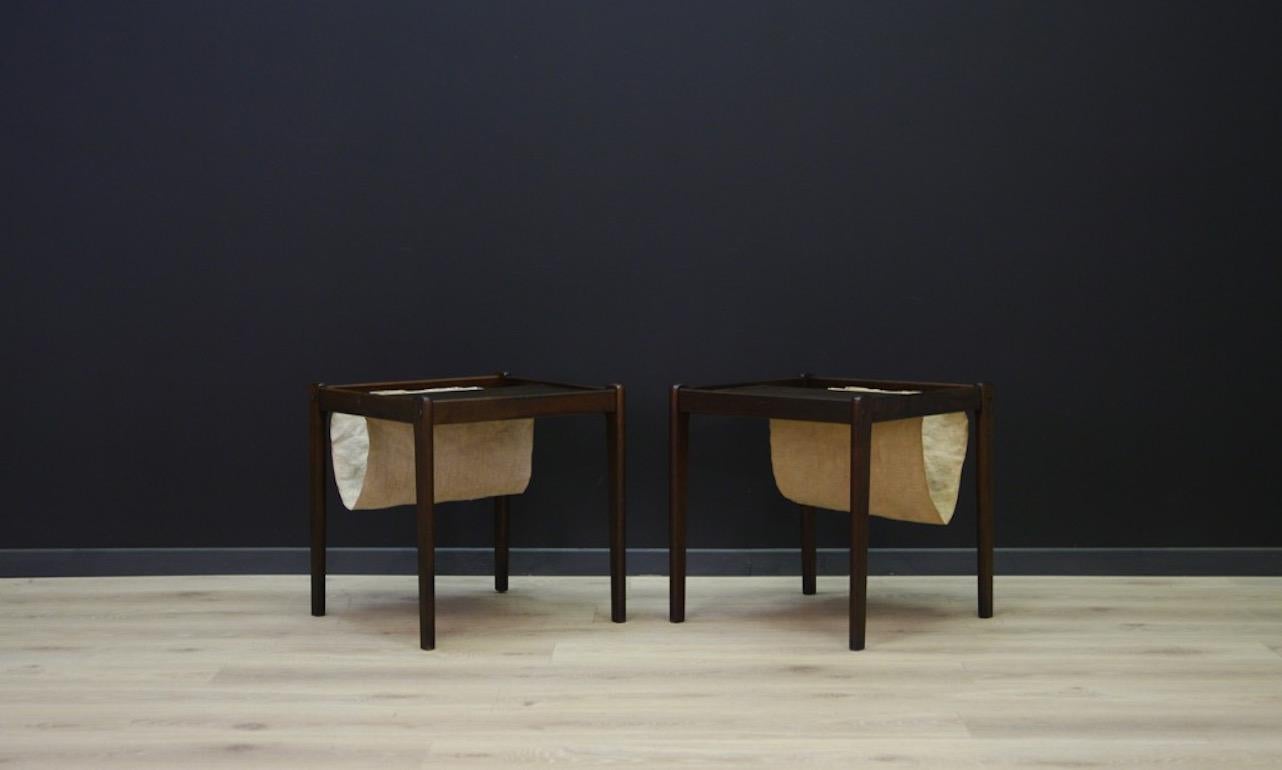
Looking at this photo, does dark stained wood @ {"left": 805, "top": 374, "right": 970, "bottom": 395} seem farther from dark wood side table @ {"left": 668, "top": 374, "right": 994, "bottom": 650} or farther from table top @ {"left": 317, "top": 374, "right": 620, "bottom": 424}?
table top @ {"left": 317, "top": 374, "right": 620, "bottom": 424}

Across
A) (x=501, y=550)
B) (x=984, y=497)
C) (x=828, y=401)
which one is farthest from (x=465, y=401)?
(x=984, y=497)

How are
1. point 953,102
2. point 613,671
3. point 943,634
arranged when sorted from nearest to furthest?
point 613,671 → point 943,634 → point 953,102

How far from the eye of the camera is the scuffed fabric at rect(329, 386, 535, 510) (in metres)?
2.83

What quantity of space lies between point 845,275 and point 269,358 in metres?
1.54

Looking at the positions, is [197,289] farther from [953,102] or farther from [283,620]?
[953,102]

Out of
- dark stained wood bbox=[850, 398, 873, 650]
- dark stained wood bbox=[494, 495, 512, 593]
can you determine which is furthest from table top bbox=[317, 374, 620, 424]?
dark stained wood bbox=[850, 398, 873, 650]

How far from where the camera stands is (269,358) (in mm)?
3295

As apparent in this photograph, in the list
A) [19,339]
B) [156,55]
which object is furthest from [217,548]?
[156,55]

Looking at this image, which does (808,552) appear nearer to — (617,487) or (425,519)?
(617,487)

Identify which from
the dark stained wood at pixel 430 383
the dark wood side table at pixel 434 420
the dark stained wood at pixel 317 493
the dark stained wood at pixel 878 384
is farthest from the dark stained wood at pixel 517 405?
the dark stained wood at pixel 878 384

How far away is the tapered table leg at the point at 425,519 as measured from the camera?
2.57 meters

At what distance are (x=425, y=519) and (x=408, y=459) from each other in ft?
0.91

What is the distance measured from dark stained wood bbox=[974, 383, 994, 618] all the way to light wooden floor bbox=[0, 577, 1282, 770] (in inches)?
2.8

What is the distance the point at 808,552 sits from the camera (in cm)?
310
